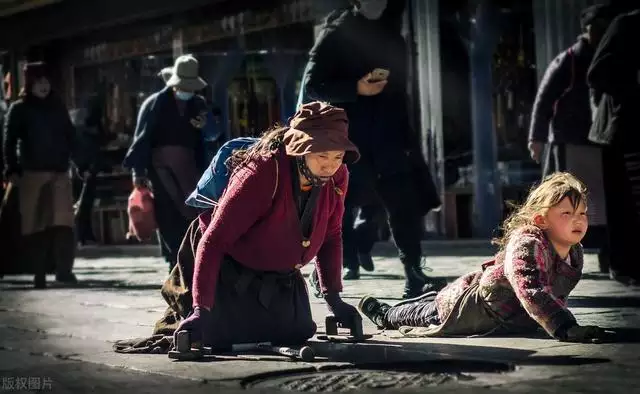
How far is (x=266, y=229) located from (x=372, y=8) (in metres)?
3.74

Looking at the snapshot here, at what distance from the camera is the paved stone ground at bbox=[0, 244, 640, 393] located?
541 centimetres

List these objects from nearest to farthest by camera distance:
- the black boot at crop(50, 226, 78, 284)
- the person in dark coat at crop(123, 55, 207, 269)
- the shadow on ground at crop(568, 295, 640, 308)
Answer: the shadow on ground at crop(568, 295, 640, 308) < the person in dark coat at crop(123, 55, 207, 269) < the black boot at crop(50, 226, 78, 284)

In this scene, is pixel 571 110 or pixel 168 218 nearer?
pixel 571 110

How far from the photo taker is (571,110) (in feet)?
33.7

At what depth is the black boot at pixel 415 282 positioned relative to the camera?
9141 mm

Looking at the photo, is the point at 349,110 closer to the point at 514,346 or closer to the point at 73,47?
the point at 514,346

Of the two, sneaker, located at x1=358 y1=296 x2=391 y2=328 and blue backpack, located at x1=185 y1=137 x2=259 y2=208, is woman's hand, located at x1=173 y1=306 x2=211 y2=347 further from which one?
sneaker, located at x1=358 y1=296 x2=391 y2=328

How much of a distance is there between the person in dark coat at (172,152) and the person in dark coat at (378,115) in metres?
2.01

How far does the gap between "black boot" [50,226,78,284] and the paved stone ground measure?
9.60 feet

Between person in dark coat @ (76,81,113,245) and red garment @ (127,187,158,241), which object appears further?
person in dark coat @ (76,81,113,245)

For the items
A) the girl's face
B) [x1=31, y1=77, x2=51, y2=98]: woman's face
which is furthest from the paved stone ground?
[x1=31, y1=77, x2=51, y2=98]: woman's face

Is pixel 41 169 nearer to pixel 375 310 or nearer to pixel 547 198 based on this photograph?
pixel 375 310

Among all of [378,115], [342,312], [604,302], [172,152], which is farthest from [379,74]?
[342,312]

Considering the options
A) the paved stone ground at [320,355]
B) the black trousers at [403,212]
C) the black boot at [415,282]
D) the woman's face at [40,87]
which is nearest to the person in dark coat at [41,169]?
the woman's face at [40,87]
